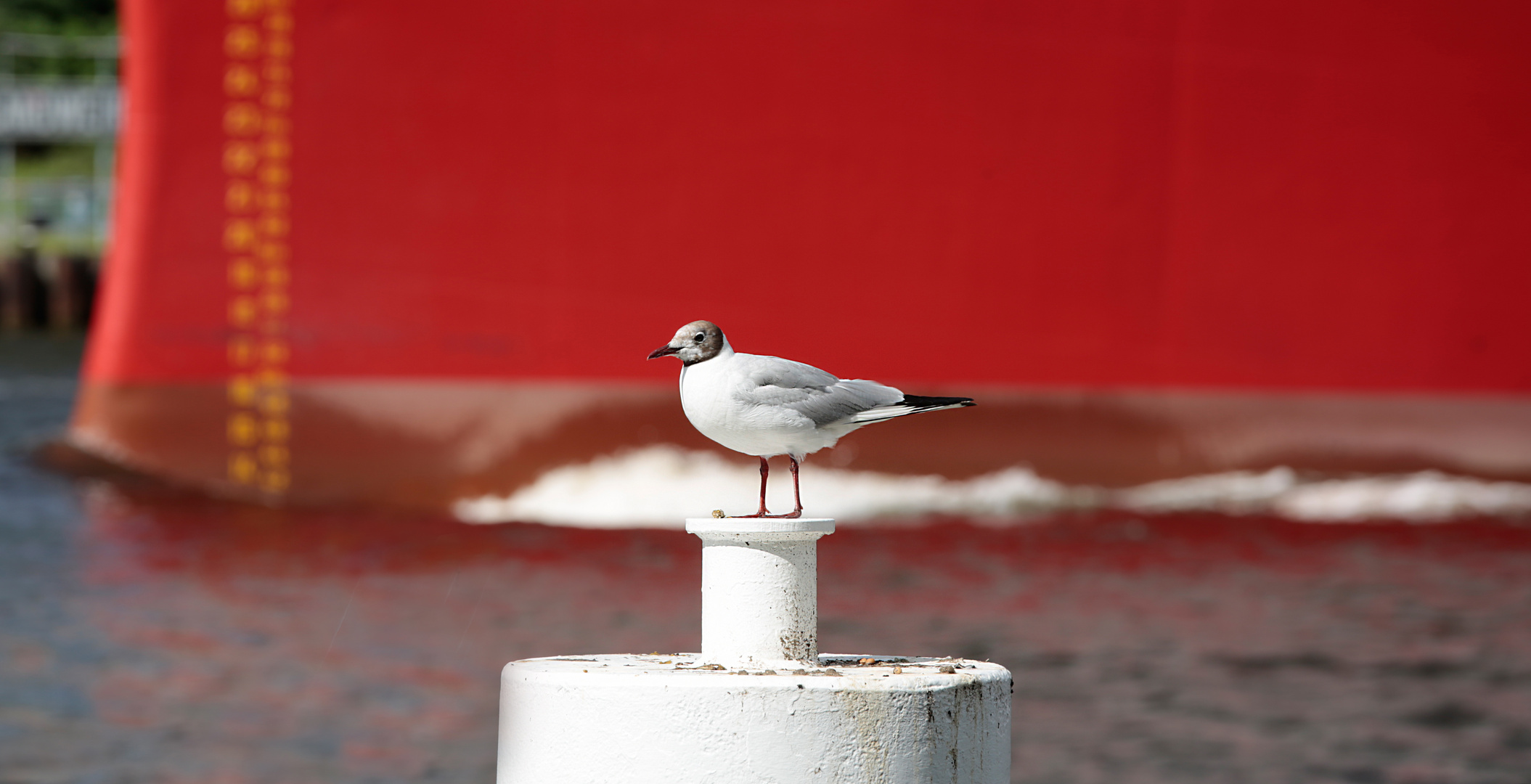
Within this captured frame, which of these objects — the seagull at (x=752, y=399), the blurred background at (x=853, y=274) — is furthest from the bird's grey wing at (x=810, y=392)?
the blurred background at (x=853, y=274)

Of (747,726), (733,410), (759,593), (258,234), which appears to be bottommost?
(747,726)

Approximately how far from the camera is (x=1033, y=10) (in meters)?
10.5

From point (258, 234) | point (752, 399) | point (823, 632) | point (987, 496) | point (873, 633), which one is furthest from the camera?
point (258, 234)

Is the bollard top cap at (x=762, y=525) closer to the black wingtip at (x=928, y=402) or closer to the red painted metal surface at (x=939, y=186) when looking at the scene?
the black wingtip at (x=928, y=402)

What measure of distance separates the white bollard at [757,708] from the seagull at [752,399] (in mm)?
179

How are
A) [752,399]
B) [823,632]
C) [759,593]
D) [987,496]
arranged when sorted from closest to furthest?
[752,399]
[759,593]
[823,632]
[987,496]

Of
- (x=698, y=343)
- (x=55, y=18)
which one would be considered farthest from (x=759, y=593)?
(x=55, y=18)

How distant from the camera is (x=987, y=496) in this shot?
10.7 meters

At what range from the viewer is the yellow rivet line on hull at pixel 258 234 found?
35.3 ft

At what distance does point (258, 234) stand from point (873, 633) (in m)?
5.16

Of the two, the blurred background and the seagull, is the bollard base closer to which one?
the seagull

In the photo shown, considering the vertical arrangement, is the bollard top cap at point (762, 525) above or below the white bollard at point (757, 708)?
above

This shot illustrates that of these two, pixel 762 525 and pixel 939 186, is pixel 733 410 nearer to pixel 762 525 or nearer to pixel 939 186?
pixel 762 525

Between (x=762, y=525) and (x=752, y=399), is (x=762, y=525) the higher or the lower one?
the lower one
